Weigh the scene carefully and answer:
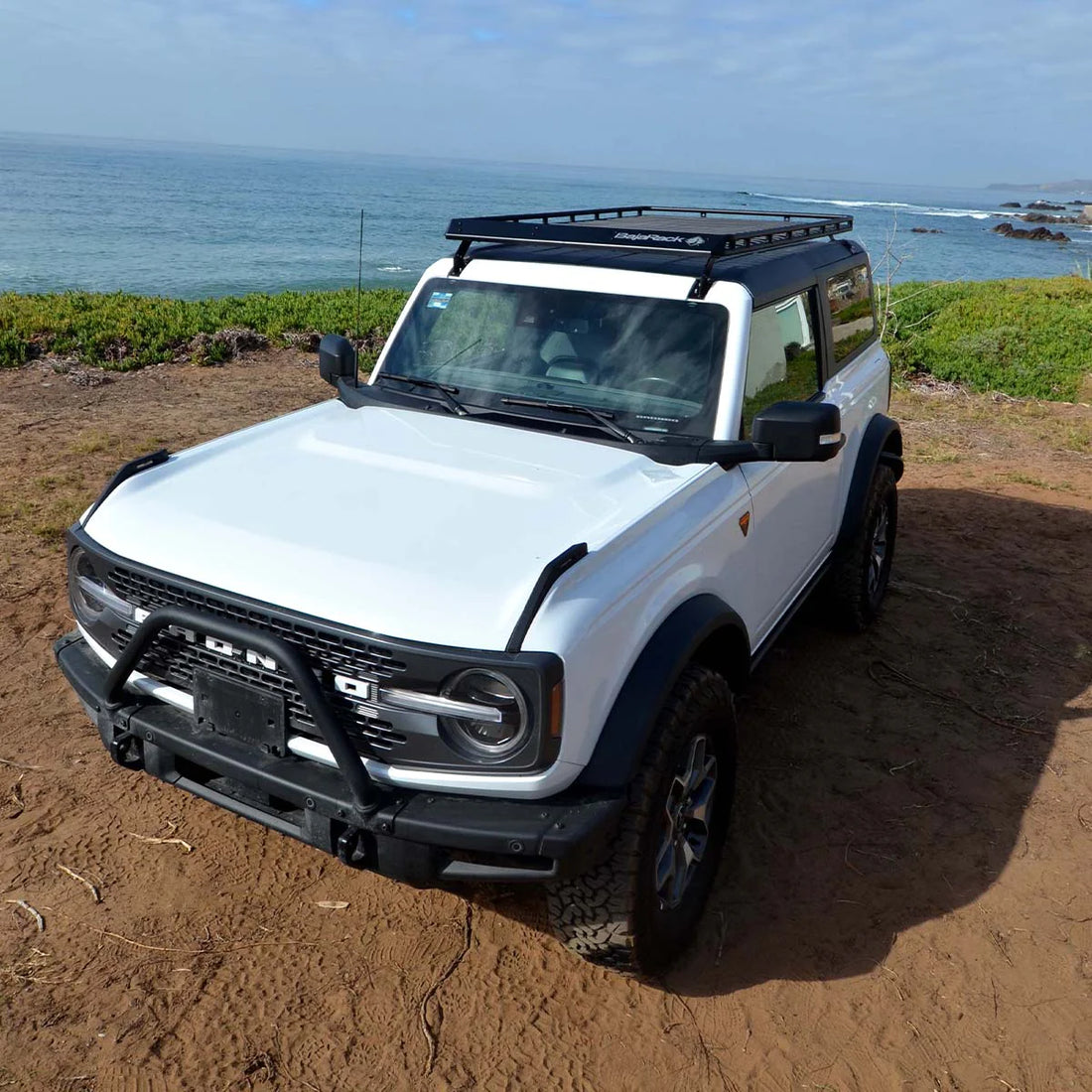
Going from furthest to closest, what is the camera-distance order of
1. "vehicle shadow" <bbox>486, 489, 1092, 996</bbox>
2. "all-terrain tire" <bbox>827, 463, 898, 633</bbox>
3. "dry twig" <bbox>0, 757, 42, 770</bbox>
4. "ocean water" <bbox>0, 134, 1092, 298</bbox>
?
"ocean water" <bbox>0, 134, 1092, 298</bbox> → "all-terrain tire" <bbox>827, 463, 898, 633</bbox> → "dry twig" <bbox>0, 757, 42, 770</bbox> → "vehicle shadow" <bbox>486, 489, 1092, 996</bbox>

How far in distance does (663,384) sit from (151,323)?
10.6 metres

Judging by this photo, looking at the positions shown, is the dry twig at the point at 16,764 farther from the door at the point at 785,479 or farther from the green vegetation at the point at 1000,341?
the green vegetation at the point at 1000,341

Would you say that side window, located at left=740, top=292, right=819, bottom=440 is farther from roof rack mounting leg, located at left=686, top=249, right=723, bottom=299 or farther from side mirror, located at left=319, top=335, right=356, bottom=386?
side mirror, located at left=319, top=335, right=356, bottom=386

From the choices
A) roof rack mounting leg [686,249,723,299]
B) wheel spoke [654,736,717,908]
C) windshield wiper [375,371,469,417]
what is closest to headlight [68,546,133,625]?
windshield wiper [375,371,469,417]

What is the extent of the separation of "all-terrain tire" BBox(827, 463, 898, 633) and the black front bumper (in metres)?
2.95

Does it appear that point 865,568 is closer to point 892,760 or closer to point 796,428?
point 892,760

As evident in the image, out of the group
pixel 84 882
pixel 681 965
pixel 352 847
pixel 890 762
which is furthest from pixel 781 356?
pixel 84 882

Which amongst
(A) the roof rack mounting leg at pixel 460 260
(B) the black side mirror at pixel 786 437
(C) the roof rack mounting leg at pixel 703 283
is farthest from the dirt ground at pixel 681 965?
(A) the roof rack mounting leg at pixel 460 260

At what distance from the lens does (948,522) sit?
7.40 metres

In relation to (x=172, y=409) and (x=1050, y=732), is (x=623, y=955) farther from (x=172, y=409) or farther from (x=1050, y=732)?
(x=172, y=409)

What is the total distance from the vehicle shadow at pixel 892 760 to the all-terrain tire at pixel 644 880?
0.88 feet

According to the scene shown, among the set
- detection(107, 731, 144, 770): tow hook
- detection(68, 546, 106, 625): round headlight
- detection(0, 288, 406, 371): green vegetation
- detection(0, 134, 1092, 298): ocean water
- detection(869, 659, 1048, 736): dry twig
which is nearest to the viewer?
detection(107, 731, 144, 770): tow hook

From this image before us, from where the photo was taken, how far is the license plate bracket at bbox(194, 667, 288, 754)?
2537 mm

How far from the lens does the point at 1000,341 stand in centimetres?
1341
